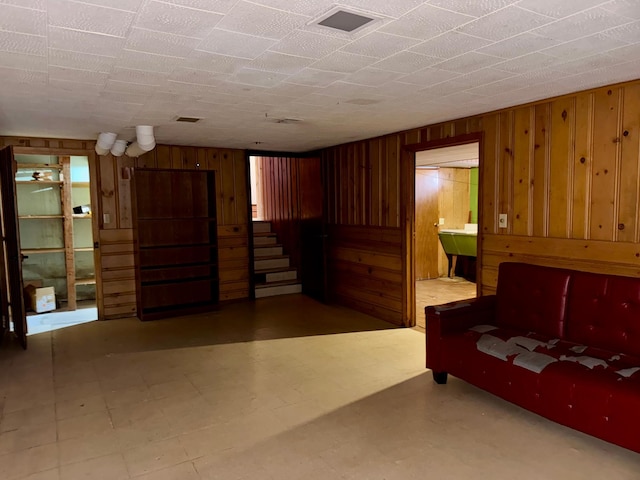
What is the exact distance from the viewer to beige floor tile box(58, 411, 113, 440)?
2.74 m

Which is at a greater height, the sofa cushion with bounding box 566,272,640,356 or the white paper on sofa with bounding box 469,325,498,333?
the sofa cushion with bounding box 566,272,640,356

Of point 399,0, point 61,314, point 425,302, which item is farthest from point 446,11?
point 61,314

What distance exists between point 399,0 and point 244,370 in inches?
118

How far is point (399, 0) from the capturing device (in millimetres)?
1795

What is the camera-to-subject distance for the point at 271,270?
→ 23.4 ft

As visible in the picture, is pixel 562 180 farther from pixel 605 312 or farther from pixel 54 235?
pixel 54 235

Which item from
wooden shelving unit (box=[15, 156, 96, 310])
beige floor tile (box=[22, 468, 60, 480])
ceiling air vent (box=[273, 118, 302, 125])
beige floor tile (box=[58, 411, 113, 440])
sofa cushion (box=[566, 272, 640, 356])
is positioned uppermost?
ceiling air vent (box=[273, 118, 302, 125])

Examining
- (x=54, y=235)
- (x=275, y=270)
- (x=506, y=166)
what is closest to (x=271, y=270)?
(x=275, y=270)

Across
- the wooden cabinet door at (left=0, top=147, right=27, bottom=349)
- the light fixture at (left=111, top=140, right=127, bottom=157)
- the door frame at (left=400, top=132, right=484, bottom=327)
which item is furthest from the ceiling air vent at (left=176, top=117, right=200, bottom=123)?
the door frame at (left=400, top=132, right=484, bottom=327)

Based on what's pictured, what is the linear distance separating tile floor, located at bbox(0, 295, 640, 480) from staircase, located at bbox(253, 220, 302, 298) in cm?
226

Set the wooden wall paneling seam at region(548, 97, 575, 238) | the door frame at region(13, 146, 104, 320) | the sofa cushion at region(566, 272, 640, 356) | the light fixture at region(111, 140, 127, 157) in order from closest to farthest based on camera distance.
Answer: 1. the sofa cushion at region(566, 272, 640, 356)
2. the wooden wall paneling seam at region(548, 97, 575, 238)
3. the light fixture at region(111, 140, 127, 157)
4. the door frame at region(13, 146, 104, 320)

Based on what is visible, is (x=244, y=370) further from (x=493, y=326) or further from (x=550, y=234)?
(x=550, y=234)

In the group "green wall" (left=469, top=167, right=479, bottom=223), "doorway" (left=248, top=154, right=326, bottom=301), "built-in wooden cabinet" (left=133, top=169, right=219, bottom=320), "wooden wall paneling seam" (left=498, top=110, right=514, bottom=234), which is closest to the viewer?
"wooden wall paneling seam" (left=498, top=110, right=514, bottom=234)

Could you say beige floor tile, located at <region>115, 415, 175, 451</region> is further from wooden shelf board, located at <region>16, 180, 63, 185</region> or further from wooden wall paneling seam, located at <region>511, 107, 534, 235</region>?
wooden shelf board, located at <region>16, 180, 63, 185</region>
